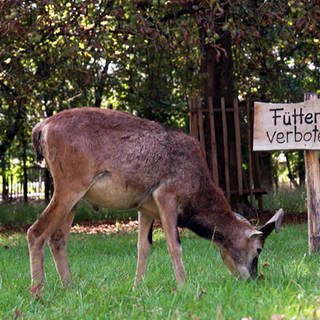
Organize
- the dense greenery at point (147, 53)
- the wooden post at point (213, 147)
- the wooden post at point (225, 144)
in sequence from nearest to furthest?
the dense greenery at point (147, 53) → the wooden post at point (213, 147) → the wooden post at point (225, 144)

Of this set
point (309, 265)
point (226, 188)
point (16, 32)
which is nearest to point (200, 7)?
point (16, 32)

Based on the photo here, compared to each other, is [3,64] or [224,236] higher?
[3,64]

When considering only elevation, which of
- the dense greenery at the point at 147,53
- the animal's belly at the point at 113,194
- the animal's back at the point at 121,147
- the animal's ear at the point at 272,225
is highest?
the dense greenery at the point at 147,53

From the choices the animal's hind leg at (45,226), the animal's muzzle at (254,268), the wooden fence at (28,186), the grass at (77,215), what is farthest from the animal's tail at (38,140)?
the wooden fence at (28,186)

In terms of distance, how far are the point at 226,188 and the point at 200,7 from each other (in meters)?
4.46

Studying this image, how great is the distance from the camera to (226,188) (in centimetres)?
1642

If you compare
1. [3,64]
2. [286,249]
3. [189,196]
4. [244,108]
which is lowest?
[286,249]

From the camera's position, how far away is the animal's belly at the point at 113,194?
7.30m

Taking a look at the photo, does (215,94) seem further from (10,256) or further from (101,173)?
(101,173)

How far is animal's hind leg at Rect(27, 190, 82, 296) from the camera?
7.18 m

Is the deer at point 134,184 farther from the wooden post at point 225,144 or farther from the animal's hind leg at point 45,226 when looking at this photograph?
the wooden post at point 225,144

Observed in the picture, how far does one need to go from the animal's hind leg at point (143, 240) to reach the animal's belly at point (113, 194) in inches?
19.0

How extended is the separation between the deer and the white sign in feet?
8.55

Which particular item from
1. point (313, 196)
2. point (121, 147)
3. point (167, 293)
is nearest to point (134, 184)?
point (121, 147)
